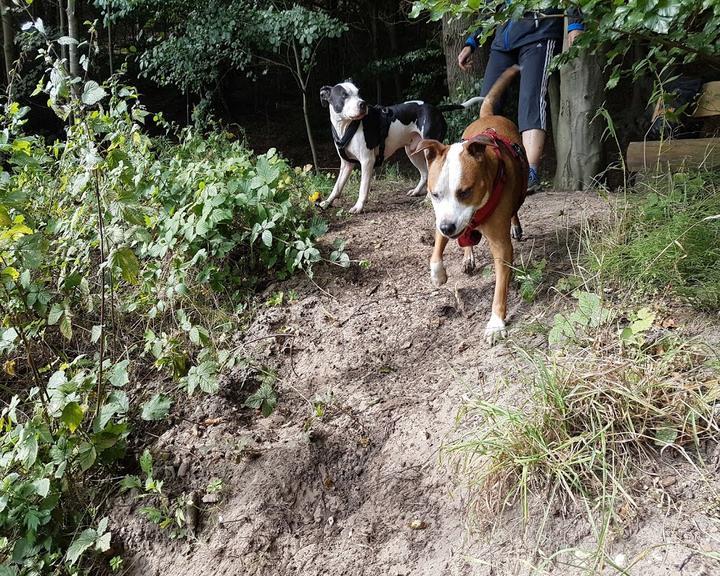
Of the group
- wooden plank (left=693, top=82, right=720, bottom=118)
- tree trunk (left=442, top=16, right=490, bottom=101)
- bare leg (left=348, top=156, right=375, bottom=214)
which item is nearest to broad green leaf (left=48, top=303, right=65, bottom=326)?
bare leg (left=348, top=156, right=375, bottom=214)

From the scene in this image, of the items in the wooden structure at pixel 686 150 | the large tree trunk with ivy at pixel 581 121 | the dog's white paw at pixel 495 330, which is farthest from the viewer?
the large tree trunk with ivy at pixel 581 121

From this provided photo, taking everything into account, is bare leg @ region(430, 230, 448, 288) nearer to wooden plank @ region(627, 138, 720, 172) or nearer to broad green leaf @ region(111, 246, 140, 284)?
wooden plank @ region(627, 138, 720, 172)

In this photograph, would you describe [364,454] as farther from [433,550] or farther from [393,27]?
[393,27]

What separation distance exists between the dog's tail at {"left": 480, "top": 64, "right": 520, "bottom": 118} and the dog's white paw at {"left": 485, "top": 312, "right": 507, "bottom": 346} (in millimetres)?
1629

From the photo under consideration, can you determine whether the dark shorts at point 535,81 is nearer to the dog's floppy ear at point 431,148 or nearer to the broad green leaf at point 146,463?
the dog's floppy ear at point 431,148

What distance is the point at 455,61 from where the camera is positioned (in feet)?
22.1

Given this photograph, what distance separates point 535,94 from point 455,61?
2.93 m

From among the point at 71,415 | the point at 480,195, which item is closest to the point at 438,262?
the point at 480,195

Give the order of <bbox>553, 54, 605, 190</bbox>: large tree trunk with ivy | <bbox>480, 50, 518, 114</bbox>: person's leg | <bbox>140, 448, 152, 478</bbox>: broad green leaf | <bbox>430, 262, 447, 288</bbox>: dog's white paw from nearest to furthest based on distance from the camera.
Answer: <bbox>140, 448, 152, 478</bbox>: broad green leaf → <bbox>430, 262, 447, 288</bbox>: dog's white paw → <bbox>553, 54, 605, 190</bbox>: large tree trunk with ivy → <bbox>480, 50, 518, 114</bbox>: person's leg

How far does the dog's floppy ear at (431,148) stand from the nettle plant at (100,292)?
100cm

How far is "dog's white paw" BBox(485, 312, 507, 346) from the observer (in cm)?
266

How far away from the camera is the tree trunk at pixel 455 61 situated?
657 centimetres

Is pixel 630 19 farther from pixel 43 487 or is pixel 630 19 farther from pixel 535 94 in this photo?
pixel 43 487

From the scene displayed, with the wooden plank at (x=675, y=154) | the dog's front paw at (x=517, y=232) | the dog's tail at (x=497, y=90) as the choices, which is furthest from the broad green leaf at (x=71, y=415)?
the wooden plank at (x=675, y=154)
